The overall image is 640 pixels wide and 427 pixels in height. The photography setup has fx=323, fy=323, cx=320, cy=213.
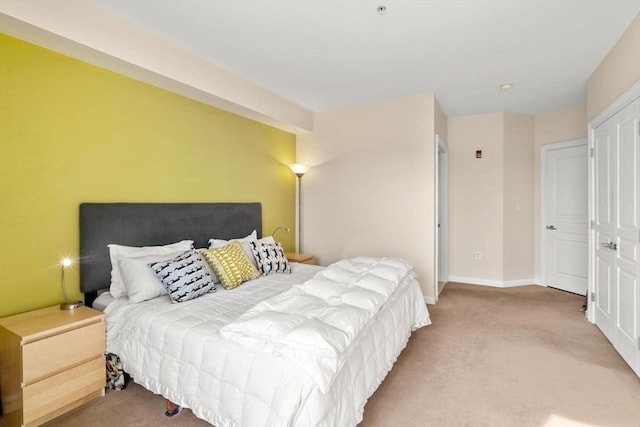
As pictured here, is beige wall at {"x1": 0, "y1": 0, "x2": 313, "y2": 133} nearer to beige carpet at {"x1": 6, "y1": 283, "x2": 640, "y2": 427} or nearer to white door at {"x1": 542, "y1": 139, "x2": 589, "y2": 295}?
beige carpet at {"x1": 6, "y1": 283, "x2": 640, "y2": 427}

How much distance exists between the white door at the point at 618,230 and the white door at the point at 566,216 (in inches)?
56.8

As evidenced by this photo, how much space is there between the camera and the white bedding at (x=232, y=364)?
4.72 ft

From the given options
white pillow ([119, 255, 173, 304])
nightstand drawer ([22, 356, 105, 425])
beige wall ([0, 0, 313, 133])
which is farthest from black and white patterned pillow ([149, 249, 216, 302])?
beige wall ([0, 0, 313, 133])

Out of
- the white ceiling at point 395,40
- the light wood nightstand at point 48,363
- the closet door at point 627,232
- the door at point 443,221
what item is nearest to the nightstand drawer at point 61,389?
the light wood nightstand at point 48,363

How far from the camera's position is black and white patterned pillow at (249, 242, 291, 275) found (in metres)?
3.17

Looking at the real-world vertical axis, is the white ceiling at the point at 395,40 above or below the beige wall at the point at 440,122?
above

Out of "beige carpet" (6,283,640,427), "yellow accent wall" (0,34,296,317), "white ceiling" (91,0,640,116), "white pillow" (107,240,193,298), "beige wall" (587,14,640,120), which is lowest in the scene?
"beige carpet" (6,283,640,427)

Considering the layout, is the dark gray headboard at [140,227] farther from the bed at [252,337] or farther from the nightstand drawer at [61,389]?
the nightstand drawer at [61,389]

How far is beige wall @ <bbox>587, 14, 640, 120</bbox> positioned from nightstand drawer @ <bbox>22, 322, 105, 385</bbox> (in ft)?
13.6

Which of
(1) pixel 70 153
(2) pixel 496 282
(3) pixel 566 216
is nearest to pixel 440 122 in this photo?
(3) pixel 566 216

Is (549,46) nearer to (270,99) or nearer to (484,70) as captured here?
(484,70)

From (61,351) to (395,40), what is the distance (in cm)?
322

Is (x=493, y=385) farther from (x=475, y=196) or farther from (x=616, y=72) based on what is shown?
(x=475, y=196)

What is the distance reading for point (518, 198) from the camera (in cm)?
499
